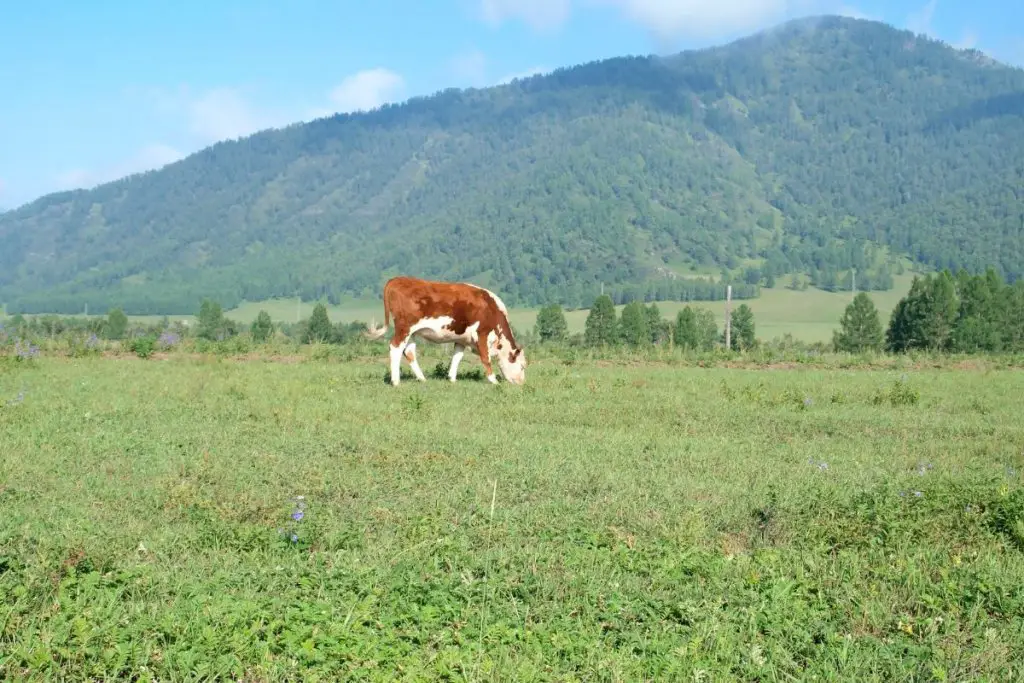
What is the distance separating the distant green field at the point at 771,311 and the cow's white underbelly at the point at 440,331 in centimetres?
8507

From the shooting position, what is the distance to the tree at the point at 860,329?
5931cm

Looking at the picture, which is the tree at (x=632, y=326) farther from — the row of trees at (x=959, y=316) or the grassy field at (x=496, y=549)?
the grassy field at (x=496, y=549)

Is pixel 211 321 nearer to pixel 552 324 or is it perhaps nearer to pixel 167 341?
pixel 552 324

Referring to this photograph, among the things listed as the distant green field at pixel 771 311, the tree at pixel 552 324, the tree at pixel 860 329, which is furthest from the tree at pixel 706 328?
the distant green field at pixel 771 311

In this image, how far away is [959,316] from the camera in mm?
52469

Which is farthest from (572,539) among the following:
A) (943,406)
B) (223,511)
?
(943,406)

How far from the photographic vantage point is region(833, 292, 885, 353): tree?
59.3 metres

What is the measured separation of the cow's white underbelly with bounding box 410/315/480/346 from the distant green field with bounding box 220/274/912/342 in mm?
85075

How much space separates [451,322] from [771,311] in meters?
129

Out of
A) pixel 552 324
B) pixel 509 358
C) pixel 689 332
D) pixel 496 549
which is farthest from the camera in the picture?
pixel 552 324

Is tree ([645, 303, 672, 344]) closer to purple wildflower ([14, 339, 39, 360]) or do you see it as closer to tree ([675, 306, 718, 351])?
tree ([675, 306, 718, 351])

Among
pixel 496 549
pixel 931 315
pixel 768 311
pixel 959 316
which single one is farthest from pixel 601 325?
pixel 768 311

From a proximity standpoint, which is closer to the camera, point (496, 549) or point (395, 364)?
point (496, 549)

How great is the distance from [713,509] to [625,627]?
8.09 feet
